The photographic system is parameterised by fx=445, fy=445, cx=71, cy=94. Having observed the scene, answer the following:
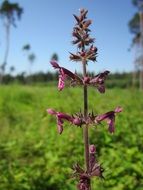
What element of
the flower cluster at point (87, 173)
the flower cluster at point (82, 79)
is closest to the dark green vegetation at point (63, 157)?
the flower cluster at point (87, 173)

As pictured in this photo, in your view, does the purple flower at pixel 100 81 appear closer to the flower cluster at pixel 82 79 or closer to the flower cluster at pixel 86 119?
the flower cluster at pixel 82 79

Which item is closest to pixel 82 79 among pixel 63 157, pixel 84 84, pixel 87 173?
pixel 84 84

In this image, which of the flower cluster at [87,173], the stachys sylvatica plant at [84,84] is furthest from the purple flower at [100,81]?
the flower cluster at [87,173]

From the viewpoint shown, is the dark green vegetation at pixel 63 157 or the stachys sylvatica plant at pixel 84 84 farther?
the dark green vegetation at pixel 63 157

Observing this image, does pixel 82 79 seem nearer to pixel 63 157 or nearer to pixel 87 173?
pixel 87 173

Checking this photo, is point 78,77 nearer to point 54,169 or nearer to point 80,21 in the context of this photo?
point 80,21

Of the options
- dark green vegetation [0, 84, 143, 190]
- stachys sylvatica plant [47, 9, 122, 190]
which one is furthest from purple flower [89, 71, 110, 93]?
dark green vegetation [0, 84, 143, 190]

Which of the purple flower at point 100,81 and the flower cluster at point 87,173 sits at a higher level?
the purple flower at point 100,81

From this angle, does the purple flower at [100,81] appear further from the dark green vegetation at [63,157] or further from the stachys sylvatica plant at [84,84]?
the dark green vegetation at [63,157]

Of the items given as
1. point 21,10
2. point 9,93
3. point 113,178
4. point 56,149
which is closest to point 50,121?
point 56,149

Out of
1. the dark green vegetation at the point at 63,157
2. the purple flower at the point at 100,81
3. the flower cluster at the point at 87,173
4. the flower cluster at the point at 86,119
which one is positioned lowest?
the dark green vegetation at the point at 63,157

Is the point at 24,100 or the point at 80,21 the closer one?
the point at 80,21
